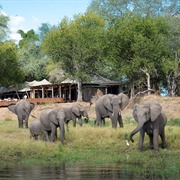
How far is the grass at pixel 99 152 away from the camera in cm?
1908

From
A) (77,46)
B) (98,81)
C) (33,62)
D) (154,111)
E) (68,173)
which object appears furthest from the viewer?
(33,62)

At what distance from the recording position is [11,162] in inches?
803

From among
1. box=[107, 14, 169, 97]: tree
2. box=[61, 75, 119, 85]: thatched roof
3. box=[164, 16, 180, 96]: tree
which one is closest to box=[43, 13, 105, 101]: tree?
box=[61, 75, 119, 85]: thatched roof

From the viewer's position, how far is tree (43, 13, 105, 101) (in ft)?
195

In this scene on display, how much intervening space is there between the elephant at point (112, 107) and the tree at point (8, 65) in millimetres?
32696

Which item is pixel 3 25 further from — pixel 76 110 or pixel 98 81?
pixel 76 110

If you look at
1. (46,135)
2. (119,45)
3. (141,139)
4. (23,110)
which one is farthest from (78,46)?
(141,139)

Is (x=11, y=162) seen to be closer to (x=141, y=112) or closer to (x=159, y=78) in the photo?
(x=141, y=112)

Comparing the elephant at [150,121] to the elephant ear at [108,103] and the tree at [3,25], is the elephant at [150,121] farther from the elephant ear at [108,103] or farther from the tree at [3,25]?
the tree at [3,25]

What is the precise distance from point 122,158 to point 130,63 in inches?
1283

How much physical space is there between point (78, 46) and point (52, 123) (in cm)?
3494

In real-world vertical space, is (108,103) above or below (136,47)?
below

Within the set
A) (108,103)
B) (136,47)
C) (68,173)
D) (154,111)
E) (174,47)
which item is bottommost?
(68,173)

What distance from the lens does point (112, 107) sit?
30.5 metres
